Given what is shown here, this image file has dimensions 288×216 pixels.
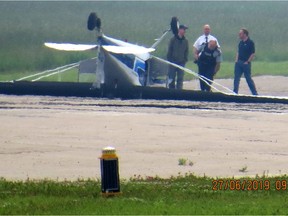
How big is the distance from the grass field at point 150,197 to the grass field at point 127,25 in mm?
→ 32338

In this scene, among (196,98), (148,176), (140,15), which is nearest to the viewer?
(148,176)

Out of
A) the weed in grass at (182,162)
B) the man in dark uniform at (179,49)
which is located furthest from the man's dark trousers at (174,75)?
the weed in grass at (182,162)

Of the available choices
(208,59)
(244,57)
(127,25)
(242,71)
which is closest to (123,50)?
(208,59)

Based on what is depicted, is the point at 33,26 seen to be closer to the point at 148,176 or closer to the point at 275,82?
the point at 275,82

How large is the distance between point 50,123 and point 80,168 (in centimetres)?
638

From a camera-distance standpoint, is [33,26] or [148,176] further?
[33,26]

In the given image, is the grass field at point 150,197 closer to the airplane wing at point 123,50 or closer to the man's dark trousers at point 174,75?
the airplane wing at point 123,50

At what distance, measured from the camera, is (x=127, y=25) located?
7531 centimetres

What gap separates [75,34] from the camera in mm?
65250

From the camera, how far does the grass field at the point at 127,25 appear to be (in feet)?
172

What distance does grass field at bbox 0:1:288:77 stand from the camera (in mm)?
52284

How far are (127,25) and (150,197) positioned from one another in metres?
62.1

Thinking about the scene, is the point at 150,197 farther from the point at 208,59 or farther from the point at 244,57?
the point at 244,57

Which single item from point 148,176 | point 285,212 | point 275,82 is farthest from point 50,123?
point 275,82
